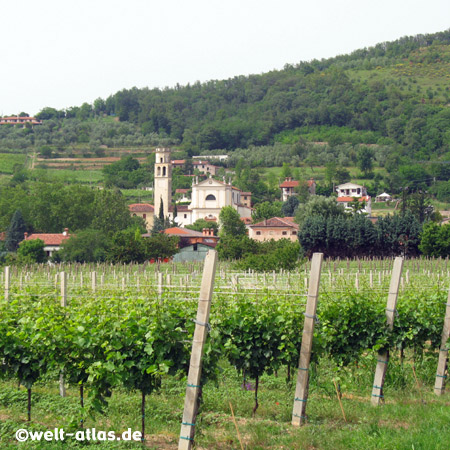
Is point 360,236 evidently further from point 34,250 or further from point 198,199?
point 198,199

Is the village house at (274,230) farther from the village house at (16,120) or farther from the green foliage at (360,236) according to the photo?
the village house at (16,120)

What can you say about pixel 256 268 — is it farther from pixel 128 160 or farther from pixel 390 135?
pixel 390 135

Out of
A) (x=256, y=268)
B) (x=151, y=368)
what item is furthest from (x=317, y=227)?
(x=151, y=368)

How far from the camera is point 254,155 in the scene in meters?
142

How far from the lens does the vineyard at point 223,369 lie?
716 centimetres

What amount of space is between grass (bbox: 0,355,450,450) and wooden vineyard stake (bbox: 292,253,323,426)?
16 centimetres

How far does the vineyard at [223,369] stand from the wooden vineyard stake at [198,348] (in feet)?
0.43

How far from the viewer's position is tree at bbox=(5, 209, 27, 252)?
76.2 meters

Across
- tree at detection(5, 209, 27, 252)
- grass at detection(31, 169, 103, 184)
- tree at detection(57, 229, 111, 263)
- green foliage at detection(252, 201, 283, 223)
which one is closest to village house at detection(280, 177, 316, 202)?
green foliage at detection(252, 201, 283, 223)

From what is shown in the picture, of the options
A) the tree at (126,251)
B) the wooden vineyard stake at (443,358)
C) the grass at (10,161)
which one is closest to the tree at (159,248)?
the tree at (126,251)

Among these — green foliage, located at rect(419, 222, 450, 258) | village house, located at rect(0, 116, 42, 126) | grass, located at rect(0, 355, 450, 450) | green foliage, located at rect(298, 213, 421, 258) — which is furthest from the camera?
village house, located at rect(0, 116, 42, 126)

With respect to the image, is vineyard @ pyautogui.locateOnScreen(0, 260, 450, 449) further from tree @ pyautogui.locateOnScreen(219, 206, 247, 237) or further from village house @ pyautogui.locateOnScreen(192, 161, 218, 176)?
village house @ pyautogui.locateOnScreen(192, 161, 218, 176)

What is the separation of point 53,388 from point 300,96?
176116mm

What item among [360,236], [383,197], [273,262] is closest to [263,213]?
[383,197]
